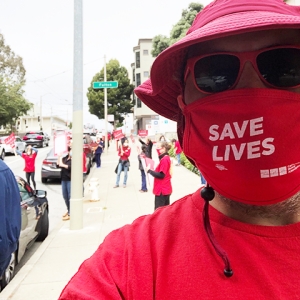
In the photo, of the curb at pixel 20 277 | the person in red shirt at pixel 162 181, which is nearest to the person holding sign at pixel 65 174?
the curb at pixel 20 277

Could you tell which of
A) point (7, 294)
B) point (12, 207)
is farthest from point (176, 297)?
point (7, 294)

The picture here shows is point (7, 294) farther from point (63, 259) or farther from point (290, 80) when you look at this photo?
point (290, 80)

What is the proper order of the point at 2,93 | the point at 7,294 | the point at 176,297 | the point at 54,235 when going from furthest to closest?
the point at 2,93, the point at 54,235, the point at 7,294, the point at 176,297

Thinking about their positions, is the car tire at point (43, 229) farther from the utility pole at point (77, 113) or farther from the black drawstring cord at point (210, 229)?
the black drawstring cord at point (210, 229)

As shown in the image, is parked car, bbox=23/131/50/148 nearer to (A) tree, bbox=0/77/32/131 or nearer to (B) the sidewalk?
(A) tree, bbox=0/77/32/131

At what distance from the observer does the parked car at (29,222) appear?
482 cm

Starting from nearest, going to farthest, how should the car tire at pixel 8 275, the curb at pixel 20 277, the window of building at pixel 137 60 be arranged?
the curb at pixel 20 277 < the car tire at pixel 8 275 < the window of building at pixel 137 60

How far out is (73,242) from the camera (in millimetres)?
6004

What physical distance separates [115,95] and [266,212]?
156 ft

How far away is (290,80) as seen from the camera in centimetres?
104

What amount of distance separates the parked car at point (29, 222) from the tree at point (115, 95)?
1643 inches

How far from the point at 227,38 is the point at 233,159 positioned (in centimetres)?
38

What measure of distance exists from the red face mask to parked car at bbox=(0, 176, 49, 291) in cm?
428

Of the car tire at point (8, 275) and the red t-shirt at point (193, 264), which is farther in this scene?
the car tire at point (8, 275)
